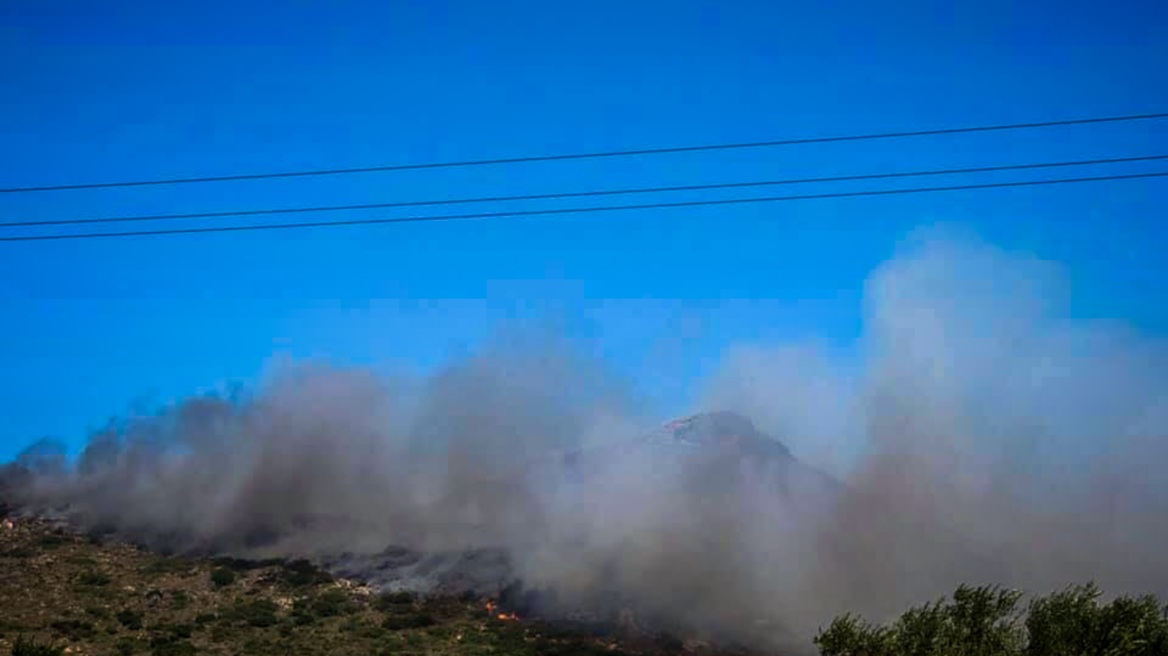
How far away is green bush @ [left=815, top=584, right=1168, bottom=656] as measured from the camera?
4938 centimetres

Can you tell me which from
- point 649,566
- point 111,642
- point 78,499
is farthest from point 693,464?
point 78,499

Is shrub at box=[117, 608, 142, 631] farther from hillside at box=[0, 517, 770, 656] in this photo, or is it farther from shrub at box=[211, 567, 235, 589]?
shrub at box=[211, 567, 235, 589]

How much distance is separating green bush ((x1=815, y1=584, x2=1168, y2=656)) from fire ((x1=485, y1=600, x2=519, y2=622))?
56977 millimetres

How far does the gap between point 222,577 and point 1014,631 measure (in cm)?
8616

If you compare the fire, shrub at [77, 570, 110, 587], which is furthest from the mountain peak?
shrub at [77, 570, 110, 587]

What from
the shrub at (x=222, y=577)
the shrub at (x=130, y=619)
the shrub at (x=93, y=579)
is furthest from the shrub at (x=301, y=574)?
the shrub at (x=130, y=619)

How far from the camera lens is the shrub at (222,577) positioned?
356 ft

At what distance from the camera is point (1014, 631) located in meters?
51.6

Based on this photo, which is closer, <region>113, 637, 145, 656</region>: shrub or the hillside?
<region>113, 637, 145, 656</region>: shrub

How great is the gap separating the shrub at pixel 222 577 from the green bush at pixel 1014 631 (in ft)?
252

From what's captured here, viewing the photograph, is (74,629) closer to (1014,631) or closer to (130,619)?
(130,619)

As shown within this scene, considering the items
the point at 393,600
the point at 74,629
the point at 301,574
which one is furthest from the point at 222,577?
the point at 74,629

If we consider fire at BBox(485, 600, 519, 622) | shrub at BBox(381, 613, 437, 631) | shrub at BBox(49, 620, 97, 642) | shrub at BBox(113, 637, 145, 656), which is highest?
fire at BBox(485, 600, 519, 622)

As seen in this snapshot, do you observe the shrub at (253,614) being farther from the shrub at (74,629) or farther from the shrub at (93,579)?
the shrub at (93,579)
